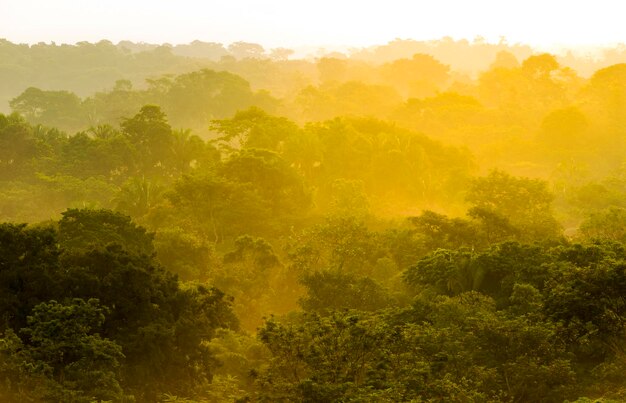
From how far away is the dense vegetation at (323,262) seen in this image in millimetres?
16016

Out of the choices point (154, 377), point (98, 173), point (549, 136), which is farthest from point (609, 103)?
point (154, 377)

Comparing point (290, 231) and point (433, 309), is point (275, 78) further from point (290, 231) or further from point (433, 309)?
point (433, 309)

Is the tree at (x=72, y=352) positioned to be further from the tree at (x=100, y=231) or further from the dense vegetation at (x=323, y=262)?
the tree at (x=100, y=231)

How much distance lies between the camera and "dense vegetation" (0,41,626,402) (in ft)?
52.5

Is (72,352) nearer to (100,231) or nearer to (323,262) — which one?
(100,231)

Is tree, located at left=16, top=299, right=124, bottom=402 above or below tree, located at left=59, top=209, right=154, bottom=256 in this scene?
below

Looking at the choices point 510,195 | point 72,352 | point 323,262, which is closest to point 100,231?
point 72,352

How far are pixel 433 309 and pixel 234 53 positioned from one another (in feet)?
547

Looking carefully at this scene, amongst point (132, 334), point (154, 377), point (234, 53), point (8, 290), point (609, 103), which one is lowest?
point (154, 377)

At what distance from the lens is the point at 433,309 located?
19.9 metres

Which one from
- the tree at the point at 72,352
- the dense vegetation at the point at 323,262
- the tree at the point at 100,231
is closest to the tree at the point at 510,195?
the dense vegetation at the point at 323,262

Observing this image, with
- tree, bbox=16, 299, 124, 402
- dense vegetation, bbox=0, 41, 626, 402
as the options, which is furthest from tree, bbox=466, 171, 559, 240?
tree, bbox=16, 299, 124, 402

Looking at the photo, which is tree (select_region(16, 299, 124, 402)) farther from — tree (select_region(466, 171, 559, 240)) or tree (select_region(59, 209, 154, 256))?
tree (select_region(466, 171, 559, 240))

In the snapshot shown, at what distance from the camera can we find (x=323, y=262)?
31.3m
